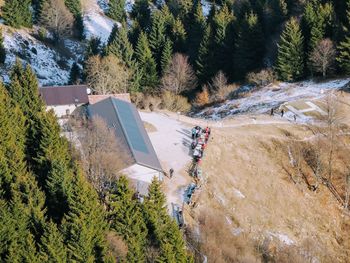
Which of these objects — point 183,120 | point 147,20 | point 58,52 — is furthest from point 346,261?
point 147,20

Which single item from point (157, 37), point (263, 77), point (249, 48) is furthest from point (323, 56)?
point (157, 37)

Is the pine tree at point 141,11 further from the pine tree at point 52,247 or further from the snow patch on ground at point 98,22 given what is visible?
the pine tree at point 52,247

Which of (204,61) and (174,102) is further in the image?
(204,61)

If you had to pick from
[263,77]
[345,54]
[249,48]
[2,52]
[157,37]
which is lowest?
[263,77]

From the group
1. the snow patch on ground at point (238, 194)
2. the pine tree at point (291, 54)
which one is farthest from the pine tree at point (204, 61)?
the snow patch on ground at point (238, 194)

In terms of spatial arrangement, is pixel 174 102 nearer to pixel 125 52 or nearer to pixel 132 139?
pixel 125 52

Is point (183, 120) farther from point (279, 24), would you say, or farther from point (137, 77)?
point (279, 24)

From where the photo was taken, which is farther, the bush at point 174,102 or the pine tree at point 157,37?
the pine tree at point 157,37
